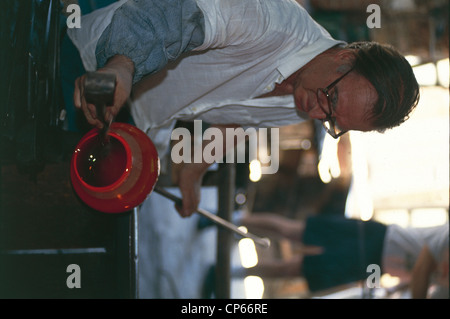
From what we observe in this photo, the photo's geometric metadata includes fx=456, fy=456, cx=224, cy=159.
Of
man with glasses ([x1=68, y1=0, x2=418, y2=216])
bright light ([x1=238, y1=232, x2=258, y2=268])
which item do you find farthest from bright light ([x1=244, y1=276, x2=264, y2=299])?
man with glasses ([x1=68, y1=0, x2=418, y2=216])

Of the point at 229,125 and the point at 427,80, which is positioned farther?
the point at 427,80

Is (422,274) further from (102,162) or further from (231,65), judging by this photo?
(102,162)

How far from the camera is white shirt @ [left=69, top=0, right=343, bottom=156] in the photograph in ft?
2.73

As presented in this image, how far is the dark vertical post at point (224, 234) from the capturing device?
137 centimetres

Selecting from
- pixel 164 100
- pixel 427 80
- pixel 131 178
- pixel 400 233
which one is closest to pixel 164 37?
pixel 131 178

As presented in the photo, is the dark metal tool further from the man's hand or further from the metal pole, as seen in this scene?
the metal pole

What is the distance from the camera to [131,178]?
2.45 feet

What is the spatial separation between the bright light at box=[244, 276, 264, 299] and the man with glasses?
120cm

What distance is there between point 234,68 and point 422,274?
143 cm

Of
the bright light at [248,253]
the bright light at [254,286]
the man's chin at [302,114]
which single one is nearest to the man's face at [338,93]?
the man's chin at [302,114]

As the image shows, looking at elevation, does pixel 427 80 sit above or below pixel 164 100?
above

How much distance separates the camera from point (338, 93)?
99 centimetres
